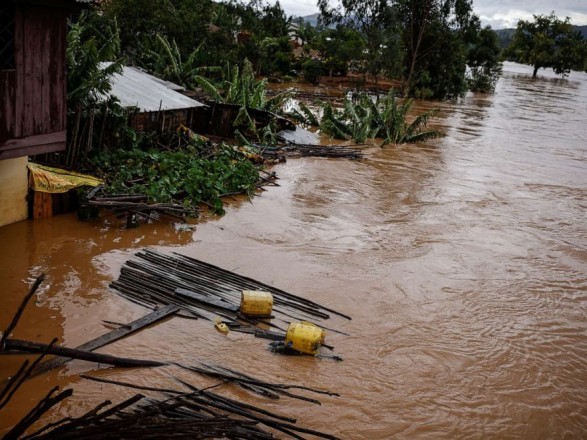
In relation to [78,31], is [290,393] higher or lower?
lower

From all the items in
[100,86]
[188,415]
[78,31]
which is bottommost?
[188,415]

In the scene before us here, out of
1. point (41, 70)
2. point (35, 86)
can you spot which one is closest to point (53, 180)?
point (35, 86)

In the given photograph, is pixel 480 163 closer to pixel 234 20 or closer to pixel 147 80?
pixel 147 80

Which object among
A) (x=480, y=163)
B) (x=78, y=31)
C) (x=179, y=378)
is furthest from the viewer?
(x=480, y=163)

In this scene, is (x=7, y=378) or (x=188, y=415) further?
(x=7, y=378)

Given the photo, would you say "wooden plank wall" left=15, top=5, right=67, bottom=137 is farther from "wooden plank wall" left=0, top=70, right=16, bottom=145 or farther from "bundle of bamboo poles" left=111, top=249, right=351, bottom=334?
"bundle of bamboo poles" left=111, top=249, right=351, bottom=334

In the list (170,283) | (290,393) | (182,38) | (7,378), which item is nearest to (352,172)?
(170,283)

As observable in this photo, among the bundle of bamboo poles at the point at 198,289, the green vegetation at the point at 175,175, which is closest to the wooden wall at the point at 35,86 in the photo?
the green vegetation at the point at 175,175

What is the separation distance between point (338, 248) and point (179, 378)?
4161 mm

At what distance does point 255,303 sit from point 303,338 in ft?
2.53

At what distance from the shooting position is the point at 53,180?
24.9ft

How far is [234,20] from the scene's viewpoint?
28.3m

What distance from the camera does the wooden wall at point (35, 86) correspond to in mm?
6332

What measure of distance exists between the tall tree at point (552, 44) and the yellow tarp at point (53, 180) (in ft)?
209
